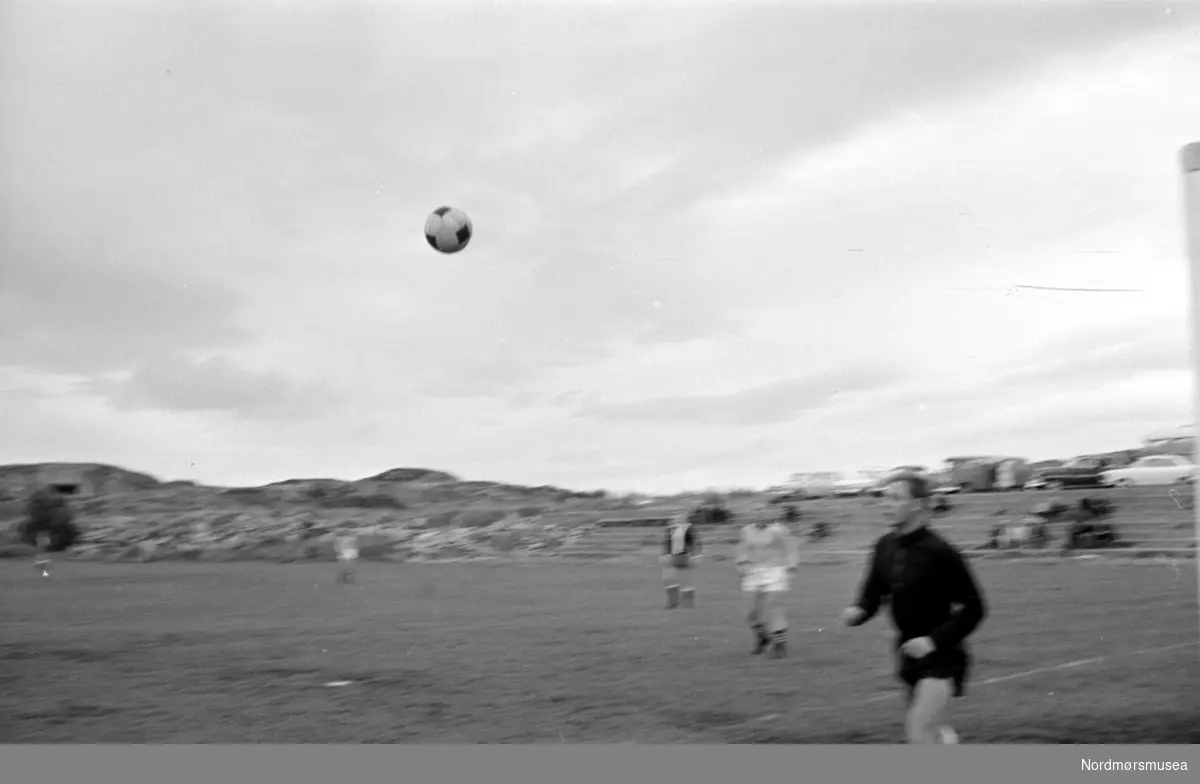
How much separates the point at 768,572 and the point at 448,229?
3500 mm

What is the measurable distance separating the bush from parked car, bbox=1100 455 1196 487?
7.05 meters

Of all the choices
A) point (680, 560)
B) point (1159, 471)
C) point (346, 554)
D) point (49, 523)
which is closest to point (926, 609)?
point (1159, 471)

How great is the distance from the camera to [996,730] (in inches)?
241

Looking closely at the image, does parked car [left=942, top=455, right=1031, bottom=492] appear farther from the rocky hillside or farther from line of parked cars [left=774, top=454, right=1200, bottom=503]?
the rocky hillside

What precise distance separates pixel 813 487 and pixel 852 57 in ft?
9.19

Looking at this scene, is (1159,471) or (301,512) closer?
(1159,471)

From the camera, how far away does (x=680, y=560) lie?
952 cm

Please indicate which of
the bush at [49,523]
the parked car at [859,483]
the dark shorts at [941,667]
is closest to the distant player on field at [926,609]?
the dark shorts at [941,667]

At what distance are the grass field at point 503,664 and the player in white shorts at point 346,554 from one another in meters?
0.13

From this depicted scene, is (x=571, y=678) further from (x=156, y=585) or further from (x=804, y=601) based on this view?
(x=156, y=585)

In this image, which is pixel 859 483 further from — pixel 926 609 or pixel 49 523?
pixel 49 523

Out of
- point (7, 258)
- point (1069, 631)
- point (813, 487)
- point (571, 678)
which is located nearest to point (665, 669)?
point (571, 678)

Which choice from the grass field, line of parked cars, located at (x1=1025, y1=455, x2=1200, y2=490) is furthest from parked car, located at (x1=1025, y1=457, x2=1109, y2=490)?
the grass field

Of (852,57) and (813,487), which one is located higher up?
(852,57)
